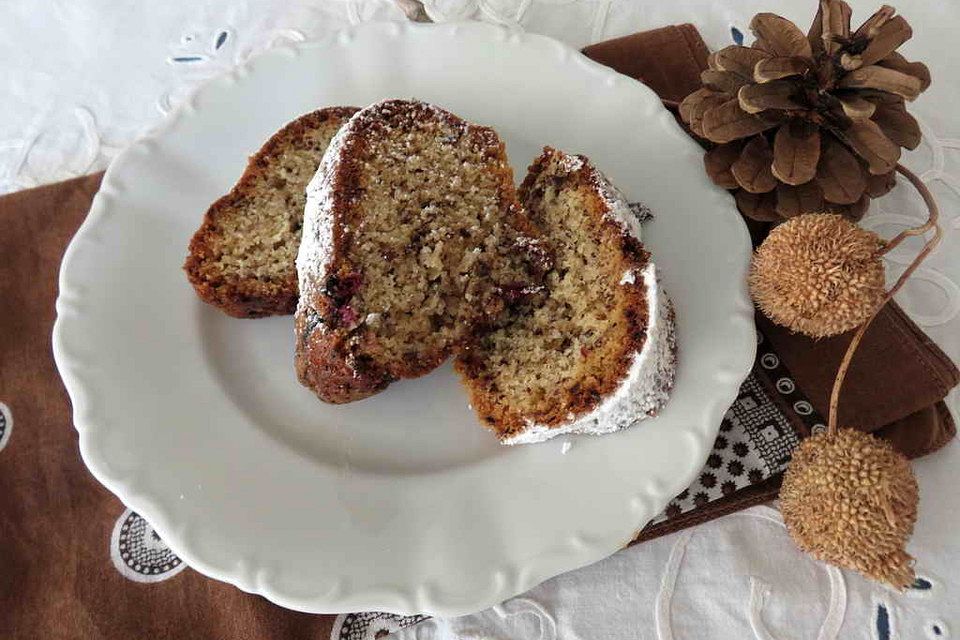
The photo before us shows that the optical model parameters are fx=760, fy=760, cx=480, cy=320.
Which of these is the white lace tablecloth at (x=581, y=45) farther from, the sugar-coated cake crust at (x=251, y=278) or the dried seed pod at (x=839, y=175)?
the sugar-coated cake crust at (x=251, y=278)

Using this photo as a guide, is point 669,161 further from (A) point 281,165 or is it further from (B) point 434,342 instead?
(A) point 281,165

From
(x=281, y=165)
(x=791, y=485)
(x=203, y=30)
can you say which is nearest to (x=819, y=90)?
(x=791, y=485)

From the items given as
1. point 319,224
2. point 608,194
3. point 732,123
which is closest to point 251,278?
point 319,224

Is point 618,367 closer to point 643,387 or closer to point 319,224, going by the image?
point 643,387

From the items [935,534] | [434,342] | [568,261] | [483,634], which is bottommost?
[483,634]

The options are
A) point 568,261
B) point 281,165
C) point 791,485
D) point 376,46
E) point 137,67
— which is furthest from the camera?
point 137,67

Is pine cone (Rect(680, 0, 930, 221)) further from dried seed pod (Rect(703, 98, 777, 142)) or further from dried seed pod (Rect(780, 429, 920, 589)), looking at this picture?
dried seed pod (Rect(780, 429, 920, 589))

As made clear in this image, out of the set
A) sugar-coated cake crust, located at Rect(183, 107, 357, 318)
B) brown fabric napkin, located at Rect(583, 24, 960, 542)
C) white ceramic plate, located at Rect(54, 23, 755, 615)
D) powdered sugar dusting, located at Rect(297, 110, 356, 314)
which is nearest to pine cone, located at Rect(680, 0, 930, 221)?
white ceramic plate, located at Rect(54, 23, 755, 615)
